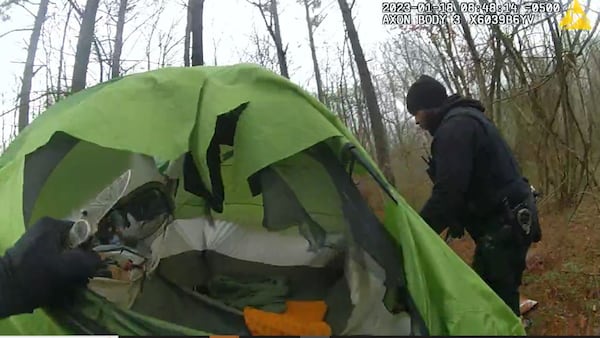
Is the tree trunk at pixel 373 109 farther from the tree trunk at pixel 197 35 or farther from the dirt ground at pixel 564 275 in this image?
the tree trunk at pixel 197 35

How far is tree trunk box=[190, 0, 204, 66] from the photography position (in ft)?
20.9

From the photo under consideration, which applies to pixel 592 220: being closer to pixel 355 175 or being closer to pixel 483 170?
pixel 483 170

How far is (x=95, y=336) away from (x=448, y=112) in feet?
5.76

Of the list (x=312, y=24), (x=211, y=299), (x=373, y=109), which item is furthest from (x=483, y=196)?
(x=312, y=24)

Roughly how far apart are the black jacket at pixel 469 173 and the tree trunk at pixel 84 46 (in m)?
5.92

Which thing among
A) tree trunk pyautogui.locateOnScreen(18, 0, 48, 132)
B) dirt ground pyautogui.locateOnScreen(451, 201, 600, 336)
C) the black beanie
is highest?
tree trunk pyautogui.locateOnScreen(18, 0, 48, 132)

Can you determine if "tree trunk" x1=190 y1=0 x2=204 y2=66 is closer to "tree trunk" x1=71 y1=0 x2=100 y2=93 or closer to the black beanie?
"tree trunk" x1=71 y1=0 x2=100 y2=93

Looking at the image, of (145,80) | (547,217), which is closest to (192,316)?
(145,80)

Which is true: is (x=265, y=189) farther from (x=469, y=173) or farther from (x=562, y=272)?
(x=562, y=272)

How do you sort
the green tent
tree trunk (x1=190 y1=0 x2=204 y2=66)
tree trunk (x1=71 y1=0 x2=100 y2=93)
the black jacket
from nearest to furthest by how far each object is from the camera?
1. the green tent
2. the black jacket
3. tree trunk (x1=190 y1=0 x2=204 y2=66)
4. tree trunk (x1=71 y1=0 x2=100 y2=93)

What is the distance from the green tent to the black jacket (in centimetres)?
53

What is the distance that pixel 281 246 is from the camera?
2.99m

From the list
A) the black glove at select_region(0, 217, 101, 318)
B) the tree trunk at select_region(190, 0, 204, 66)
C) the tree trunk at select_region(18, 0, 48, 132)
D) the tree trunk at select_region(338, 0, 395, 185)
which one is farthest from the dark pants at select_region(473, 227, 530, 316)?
the tree trunk at select_region(18, 0, 48, 132)

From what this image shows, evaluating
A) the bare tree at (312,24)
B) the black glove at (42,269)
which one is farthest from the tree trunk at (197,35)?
the bare tree at (312,24)
